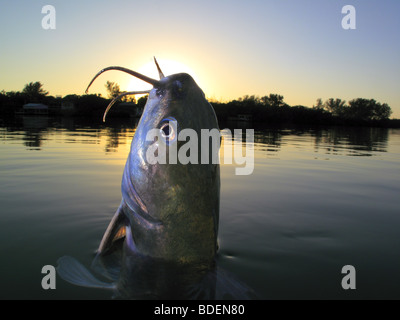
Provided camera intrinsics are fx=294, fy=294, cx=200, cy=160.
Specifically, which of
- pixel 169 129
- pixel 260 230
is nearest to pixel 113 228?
pixel 169 129

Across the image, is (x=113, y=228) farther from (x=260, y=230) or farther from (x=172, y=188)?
(x=260, y=230)

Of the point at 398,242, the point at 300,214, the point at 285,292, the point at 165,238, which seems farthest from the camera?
the point at 300,214

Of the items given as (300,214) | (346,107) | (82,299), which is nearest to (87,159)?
(300,214)

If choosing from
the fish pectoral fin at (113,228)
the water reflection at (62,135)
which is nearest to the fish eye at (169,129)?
the fish pectoral fin at (113,228)

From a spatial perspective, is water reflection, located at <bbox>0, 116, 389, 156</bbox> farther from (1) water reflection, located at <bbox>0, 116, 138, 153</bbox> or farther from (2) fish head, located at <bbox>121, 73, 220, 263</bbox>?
(2) fish head, located at <bbox>121, 73, 220, 263</bbox>

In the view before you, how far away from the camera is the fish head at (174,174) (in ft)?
5.87

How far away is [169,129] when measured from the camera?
179 centimetres

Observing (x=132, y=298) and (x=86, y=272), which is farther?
(x=86, y=272)

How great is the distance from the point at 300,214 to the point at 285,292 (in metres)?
2.08

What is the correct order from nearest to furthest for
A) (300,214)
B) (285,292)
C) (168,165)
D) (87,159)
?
(168,165)
(285,292)
(300,214)
(87,159)

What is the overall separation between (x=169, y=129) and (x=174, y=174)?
276 millimetres

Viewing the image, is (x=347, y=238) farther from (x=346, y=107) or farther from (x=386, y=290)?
(x=346, y=107)

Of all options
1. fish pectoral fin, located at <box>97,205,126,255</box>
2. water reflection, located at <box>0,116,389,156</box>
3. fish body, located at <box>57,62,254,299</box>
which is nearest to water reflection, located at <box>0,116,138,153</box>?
water reflection, located at <box>0,116,389,156</box>
